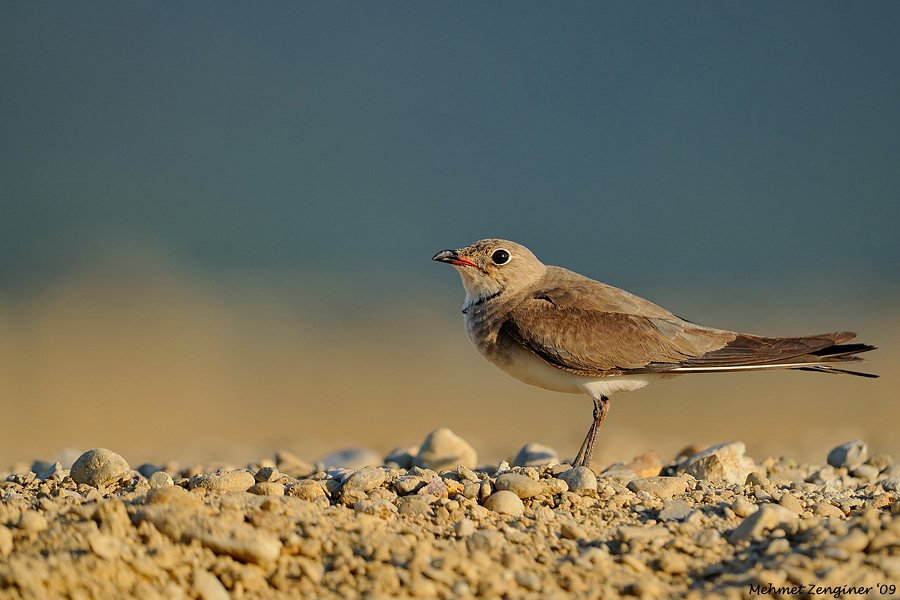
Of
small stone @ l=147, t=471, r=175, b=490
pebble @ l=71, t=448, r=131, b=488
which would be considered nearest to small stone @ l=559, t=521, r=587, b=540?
small stone @ l=147, t=471, r=175, b=490

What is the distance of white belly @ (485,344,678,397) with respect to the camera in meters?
6.04

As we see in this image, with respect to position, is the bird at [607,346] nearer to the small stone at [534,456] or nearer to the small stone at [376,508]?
the small stone at [534,456]

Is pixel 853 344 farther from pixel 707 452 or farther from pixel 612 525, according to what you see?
pixel 612 525

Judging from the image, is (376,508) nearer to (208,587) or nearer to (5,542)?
(208,587)

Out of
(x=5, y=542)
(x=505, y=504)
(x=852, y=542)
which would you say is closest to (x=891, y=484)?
(x=852, y=542)

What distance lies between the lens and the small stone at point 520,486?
446cm

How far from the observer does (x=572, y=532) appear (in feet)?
12.3

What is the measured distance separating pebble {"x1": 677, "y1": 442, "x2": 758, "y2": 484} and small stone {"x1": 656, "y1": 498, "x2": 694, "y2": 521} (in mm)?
1777

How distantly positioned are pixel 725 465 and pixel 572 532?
112 inches

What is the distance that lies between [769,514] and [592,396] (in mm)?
2467

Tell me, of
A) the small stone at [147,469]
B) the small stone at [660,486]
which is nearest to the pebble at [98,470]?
the small stone at [147,469]

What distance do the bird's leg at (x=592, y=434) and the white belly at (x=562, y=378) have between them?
83 millimetres

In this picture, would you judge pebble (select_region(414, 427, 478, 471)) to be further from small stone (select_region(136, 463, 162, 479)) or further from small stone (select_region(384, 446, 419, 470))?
small stone (select_region(136, 463, 162, 479))

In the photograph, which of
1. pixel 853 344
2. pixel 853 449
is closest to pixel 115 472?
pixel 853 344
